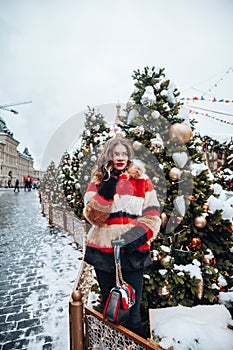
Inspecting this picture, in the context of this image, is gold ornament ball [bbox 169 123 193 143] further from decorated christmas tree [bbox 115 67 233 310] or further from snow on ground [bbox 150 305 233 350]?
snow on ground [bbox 150 305 233 350]

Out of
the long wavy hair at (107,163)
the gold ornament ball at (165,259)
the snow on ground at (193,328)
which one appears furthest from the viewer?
the gold ornament ball at (165,259)

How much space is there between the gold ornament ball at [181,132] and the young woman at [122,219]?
3.46 ft

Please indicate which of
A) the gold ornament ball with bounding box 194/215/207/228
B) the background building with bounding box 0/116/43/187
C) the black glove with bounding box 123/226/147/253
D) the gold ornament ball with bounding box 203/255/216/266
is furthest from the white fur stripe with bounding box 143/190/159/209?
the background building with bounding box 0/116/43/187

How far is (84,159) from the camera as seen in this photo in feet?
20.6

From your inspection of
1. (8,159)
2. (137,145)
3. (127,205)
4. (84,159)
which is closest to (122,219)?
(127,205)

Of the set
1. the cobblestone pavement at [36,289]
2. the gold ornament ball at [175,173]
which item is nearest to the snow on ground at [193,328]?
the cobblestone pavement at [36,289]

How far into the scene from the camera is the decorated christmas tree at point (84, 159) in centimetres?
614

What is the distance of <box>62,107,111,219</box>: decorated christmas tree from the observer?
6137 millimetres

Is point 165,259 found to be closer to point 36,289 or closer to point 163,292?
point 163,292

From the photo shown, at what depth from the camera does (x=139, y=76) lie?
2.97 m

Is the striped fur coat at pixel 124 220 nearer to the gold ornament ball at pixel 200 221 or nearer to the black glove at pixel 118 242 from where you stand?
the black glove at pixel 118 242

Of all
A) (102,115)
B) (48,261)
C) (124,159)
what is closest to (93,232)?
(124,159)

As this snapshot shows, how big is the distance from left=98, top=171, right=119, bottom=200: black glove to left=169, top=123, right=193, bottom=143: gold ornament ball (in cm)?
121

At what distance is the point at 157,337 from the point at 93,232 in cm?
132
